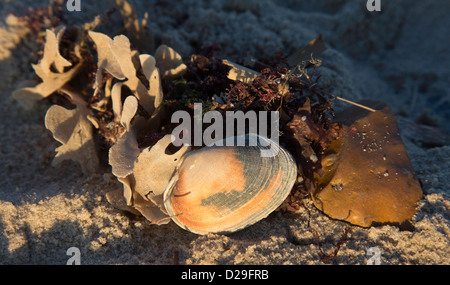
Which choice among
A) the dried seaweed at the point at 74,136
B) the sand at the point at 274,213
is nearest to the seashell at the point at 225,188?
the sand at the point at 274,213

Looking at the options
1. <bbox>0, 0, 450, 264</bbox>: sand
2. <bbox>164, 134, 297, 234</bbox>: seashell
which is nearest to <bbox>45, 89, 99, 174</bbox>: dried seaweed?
<bbox>0, 0, 450, 264</bbox>: sand

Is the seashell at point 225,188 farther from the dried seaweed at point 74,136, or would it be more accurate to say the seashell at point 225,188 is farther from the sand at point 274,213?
the dried seaweed at point 74,136

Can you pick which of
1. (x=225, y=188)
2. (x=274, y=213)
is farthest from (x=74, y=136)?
(x=274, y=213)

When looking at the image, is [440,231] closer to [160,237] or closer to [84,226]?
[160,237]

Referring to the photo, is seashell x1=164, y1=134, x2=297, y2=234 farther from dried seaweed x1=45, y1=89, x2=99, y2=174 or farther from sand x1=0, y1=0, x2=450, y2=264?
dried seaweed x1=45, y1=89, x2=99, y2=174

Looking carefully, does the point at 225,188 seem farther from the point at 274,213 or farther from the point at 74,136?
the point at 74,136

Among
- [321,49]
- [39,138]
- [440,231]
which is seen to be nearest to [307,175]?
[440,231]
